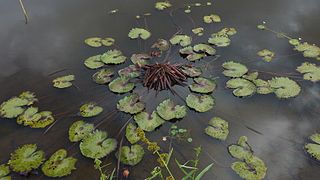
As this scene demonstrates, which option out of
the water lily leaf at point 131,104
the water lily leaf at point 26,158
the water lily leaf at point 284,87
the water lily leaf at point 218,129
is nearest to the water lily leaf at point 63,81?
the water lily leaf at point 131,104

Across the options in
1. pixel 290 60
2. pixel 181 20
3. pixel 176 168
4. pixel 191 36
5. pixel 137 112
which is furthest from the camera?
pixel 181 20

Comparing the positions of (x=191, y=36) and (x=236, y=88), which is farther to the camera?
(x=191, y=36)

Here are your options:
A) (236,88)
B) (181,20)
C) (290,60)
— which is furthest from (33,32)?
(290,60)

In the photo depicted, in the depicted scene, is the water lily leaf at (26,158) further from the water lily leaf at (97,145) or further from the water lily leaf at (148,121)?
the water lily leaf at (148,121)

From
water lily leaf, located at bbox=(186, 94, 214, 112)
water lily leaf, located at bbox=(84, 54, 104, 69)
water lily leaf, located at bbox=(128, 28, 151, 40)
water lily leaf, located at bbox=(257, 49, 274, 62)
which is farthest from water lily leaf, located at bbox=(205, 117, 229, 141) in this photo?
water lily leaf, located at bbox=(128, 28, 151, 40)

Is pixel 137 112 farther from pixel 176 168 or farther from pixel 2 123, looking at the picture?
pixel 2 123

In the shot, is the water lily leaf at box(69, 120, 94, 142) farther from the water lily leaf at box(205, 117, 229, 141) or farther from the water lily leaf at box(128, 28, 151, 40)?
the water lily leaf at box(128, 28, 151, 40)
